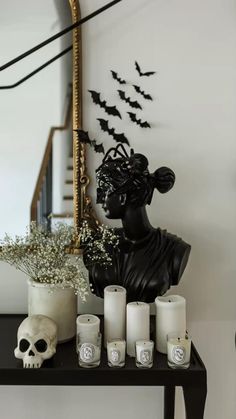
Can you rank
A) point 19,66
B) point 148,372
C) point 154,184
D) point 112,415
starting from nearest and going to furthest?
point 148,372 < point 154,184 < point 19,66 < point 112,415

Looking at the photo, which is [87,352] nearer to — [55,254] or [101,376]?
[101,376]

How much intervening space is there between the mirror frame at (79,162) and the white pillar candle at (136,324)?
362 millimetres

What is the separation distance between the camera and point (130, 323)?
3.59ft

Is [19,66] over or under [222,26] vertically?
under

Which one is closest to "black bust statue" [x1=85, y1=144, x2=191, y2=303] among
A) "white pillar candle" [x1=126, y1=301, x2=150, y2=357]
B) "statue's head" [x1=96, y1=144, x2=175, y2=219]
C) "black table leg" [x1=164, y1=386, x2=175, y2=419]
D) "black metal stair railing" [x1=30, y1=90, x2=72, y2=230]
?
"statue's head" [x1=96, y1=144, x2=175, y2=219]

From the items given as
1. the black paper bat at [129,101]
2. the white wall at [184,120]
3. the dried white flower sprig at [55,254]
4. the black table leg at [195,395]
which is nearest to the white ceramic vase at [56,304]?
the dried white flower sprig at [55,254]

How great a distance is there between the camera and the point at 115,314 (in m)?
1.12

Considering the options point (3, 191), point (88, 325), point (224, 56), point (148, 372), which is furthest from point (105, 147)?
point (148, 372)

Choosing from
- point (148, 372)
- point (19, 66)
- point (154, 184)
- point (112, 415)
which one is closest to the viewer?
point (148, 372)

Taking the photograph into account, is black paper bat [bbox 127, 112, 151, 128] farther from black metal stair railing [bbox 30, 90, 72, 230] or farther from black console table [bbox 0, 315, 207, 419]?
black console table [bbox 0, 315, 207, 419]

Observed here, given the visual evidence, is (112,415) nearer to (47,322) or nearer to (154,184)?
(47,322)

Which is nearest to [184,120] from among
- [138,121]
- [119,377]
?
[138,121]

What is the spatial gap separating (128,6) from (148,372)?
111cm

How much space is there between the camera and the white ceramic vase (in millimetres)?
1151
